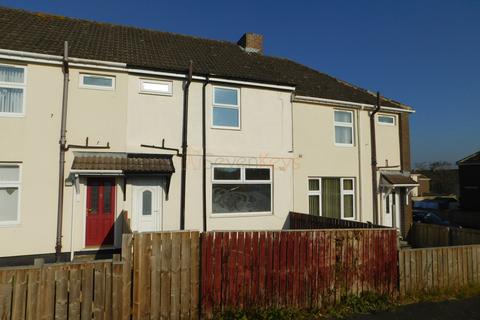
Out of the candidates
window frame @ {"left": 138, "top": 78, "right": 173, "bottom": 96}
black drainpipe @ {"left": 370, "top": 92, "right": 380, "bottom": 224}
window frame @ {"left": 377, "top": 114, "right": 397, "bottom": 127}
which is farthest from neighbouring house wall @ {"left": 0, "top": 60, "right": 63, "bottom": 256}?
window frame @ {"left": 377, "top": 114, "right": 397, "bottom": 127}

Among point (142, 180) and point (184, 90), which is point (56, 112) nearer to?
point (142, 180)

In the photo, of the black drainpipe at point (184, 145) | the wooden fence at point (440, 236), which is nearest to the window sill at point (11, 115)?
the black drainpipe at point (184, 145)

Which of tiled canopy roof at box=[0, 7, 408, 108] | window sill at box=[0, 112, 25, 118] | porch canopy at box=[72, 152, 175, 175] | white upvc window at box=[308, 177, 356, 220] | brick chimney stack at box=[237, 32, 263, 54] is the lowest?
white upvc window at box=[308, 177, 356, 220]

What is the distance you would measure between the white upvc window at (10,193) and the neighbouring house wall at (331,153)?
872cm

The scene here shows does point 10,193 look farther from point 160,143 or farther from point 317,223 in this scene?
point 317,223

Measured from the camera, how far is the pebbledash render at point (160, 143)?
339 inches

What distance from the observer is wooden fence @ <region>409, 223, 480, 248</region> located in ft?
29.9

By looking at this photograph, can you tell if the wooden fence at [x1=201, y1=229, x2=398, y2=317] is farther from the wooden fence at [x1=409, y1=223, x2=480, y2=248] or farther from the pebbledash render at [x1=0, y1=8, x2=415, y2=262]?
the pebbledash render at [x1=0, y1=8, x2=415, y2=262]

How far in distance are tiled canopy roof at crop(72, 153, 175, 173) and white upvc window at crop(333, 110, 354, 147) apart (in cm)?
706

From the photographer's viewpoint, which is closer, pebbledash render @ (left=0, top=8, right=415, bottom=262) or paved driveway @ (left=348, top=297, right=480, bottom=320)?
paved driveway @ (left=348, top=297, right=480, bottom=320)

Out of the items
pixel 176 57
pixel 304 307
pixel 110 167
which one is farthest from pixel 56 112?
pixel 304 307

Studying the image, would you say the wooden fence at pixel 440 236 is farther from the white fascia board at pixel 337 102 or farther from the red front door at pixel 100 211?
the red front door at pixel 100 211

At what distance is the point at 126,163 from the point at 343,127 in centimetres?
874

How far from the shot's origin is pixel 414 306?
6.20m
